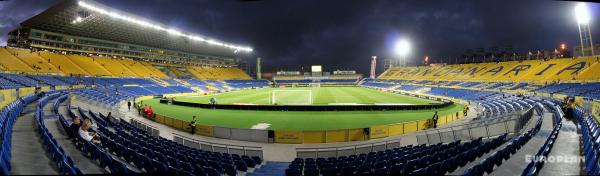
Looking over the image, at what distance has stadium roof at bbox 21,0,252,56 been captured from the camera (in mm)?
45469

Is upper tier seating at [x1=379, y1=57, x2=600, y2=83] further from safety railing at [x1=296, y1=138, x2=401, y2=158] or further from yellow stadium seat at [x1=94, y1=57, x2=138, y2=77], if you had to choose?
yellow stadium seat at [x1=94, y1=57, x2=138, y2=77]

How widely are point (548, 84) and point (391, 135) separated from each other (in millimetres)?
36161

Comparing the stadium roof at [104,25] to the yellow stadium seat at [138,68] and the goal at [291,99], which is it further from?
the goal at [291,99]

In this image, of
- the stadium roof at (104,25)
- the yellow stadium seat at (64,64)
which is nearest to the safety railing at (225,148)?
the stadium roof at (104,25)

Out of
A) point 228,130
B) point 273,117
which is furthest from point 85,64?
point 228,130

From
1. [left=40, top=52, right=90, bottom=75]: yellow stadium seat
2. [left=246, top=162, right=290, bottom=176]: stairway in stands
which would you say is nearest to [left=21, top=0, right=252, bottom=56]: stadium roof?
[left=40, top=52, right=90, bottom=75]: yellow stadium seat

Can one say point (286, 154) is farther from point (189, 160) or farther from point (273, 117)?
point (273, 117)

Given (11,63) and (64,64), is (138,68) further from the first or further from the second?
(11,63)

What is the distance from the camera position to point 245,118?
988 inches

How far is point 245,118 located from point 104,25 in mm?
46575

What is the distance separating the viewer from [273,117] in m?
25.7

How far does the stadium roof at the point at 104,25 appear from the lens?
45.5 m

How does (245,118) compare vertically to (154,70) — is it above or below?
below

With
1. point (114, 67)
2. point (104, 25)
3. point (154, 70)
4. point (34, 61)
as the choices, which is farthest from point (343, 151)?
point (154, 70)
